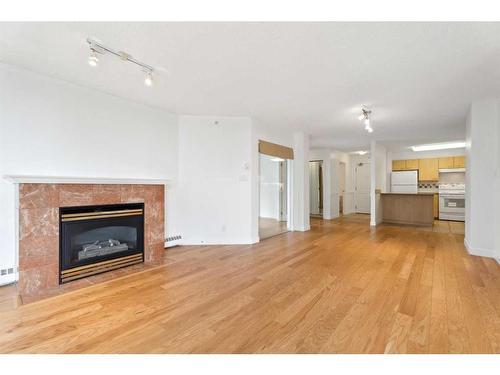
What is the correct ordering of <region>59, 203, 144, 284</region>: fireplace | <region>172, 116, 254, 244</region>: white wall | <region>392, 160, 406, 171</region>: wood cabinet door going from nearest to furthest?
<region>59, 203, 144, 284</region>: fireplace < <region>172, 116, 254, 244</region>: white wall < <region>392, 160, 406, 171</region>: wood cabinet door

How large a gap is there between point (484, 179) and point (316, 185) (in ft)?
16.4

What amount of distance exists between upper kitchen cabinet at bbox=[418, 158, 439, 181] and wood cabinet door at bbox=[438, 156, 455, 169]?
8 centimetres

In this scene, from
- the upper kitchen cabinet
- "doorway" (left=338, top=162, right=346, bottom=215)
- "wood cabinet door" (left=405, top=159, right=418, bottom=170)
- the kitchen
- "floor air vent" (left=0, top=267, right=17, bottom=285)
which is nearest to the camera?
"floor air vent" (left=0, top=267, right=17, bottom=285)

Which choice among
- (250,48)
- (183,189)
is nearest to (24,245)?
(183,189)

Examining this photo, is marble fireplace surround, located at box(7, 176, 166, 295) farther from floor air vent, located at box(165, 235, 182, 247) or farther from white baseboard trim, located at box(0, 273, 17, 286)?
floor air vent, located at box(165, 235, 182, 247)

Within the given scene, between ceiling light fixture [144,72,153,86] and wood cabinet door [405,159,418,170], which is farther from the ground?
ceiling light fixture [144,72,153,86]

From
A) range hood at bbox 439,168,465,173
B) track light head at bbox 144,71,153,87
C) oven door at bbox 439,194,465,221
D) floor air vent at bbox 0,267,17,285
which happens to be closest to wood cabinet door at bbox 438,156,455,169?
range hood at bbox 439,168,465,173

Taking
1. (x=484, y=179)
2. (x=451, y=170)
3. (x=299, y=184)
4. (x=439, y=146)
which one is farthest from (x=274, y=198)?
(x=451, y=170)

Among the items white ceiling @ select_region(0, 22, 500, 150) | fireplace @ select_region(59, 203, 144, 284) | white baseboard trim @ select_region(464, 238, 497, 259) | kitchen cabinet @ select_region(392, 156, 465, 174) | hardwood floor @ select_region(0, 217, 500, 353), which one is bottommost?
hardwood floor @ select_region(0, 217, 500, 353)

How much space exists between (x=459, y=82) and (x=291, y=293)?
133 inches

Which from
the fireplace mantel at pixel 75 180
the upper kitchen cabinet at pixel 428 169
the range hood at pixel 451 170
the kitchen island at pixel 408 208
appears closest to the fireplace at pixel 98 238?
the fireplace mantel at pixel 75 180

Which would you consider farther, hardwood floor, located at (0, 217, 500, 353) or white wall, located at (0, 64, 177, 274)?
white wall, located at (0, 64, 177, 274)

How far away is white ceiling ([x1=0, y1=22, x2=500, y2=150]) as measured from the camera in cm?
201

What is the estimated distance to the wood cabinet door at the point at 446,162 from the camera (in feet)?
25.7
